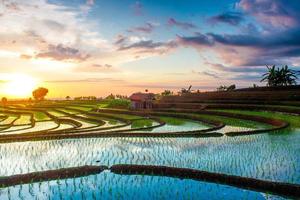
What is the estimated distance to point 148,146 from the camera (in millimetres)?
15094

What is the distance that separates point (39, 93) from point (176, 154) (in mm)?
101454

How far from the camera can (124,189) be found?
30.2 feet

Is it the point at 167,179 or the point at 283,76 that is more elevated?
the point at 283,76

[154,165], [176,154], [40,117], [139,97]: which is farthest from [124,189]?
[139,97]

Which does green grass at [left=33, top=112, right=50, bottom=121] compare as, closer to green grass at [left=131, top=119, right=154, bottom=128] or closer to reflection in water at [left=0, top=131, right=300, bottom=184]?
green grass at [left=131, top=119, right=154, bottom=128]

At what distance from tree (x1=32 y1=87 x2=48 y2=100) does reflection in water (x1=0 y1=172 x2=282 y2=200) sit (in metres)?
103

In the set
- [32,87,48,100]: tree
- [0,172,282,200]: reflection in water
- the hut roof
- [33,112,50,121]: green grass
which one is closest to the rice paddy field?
[0,172,282,200]: reflection in water

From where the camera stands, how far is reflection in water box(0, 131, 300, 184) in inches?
410

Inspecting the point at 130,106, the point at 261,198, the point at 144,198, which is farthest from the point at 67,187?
the point at 130,106

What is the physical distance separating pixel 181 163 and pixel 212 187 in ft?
8.39

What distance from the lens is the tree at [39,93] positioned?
10794 centimetres

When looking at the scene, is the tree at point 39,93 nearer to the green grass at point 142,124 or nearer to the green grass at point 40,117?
the green grass at point 40,117

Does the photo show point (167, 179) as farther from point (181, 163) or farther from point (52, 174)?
point (52, 174)

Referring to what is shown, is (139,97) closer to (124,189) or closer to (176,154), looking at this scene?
(176,154)
